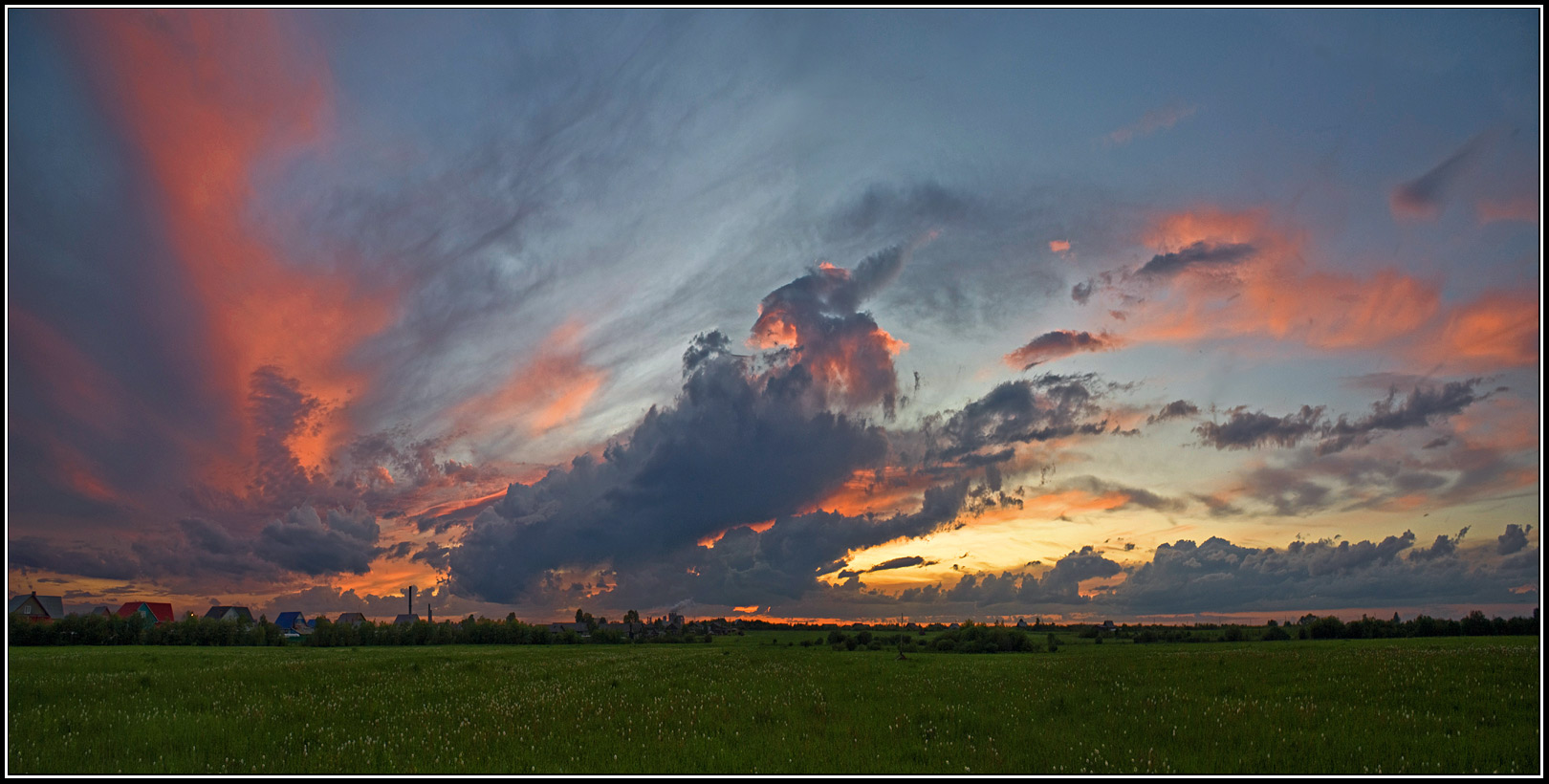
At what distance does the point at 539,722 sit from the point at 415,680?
12.1m

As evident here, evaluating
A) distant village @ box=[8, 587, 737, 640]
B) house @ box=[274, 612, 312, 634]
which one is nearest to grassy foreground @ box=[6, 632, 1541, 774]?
distant village @ box=[8, 587, 737, 640]

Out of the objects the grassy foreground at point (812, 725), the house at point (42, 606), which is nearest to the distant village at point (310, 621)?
the house at point (42, 606)

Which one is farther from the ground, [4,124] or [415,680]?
[4,124]

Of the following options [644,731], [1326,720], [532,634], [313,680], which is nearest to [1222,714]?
[1326,720]

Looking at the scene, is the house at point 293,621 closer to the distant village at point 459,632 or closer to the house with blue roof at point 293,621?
the house with blue roof at point 293,621

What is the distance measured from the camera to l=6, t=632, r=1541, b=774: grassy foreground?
1294 cm

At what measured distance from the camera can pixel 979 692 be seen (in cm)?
2152

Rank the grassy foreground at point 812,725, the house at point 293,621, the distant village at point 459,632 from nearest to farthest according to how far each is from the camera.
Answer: the grassy foreground at point 812,725
the distant village at point 459,632
the house at point 293,621

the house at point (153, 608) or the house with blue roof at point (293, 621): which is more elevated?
the house at point (153, 608)

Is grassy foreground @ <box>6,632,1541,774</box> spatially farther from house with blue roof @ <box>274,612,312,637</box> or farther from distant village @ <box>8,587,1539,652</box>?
house with blue roof @ <box>274,612,312,637</box>

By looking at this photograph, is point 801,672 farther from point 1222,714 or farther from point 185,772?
point 185,772

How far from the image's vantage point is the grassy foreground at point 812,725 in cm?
1294

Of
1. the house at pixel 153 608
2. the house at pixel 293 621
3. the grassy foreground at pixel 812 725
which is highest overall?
the grassy foreground at pixel 812 725

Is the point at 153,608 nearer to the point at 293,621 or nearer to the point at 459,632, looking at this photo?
the point at 293,621
